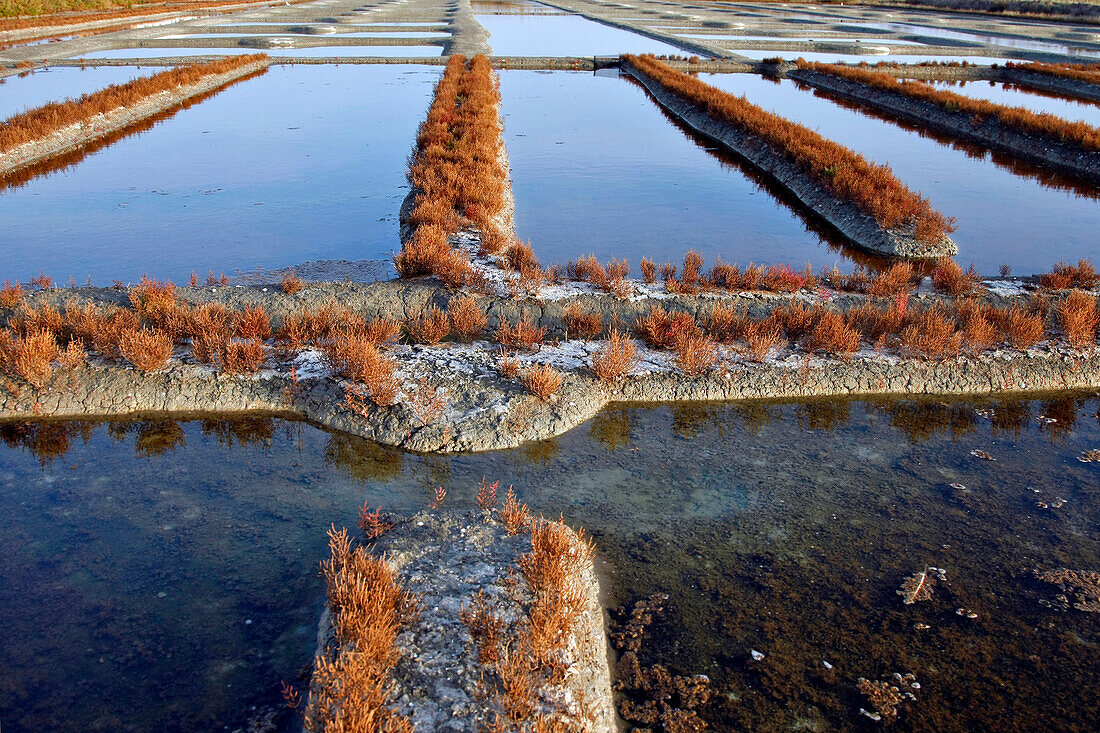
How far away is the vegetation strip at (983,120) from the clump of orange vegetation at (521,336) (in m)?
17.0

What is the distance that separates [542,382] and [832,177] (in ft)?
36.7

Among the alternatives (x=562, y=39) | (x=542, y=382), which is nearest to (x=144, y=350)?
(x=542, y=382)

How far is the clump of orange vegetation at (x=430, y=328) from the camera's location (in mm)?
10102

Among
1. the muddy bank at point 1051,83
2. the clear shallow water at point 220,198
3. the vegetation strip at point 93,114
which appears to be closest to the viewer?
the clear shallow water at point 220,198

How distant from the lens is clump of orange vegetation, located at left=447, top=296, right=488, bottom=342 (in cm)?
1043

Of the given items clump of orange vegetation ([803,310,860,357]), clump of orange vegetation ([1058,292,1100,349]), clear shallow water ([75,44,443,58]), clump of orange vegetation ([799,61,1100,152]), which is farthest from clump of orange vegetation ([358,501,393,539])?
clear shallow water ([75,44,443,58])

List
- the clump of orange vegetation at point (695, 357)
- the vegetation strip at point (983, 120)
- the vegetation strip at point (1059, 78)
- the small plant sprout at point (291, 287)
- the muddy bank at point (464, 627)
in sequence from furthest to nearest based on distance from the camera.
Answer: the vegetation strip at point (1059, 78)
the vegetation strip at point (983, 120)
the small plant sprout at point (291, 287)
the clump of orange vegetation at point (695, 357)
the muddy bank at point (464, 627)

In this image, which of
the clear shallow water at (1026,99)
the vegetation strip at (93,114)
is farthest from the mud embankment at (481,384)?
the clear shallow water at (1026,99)

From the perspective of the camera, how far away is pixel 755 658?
18.5 feet

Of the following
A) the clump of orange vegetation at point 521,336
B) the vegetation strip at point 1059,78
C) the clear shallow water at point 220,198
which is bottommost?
the clump of orange vegetation at point 521,336

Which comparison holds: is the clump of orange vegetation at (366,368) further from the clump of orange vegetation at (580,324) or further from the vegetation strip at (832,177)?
the vegetation strip at (832,177)

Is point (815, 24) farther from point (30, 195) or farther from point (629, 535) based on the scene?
point (629, 535)

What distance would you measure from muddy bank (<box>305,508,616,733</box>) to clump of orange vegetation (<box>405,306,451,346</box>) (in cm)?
370

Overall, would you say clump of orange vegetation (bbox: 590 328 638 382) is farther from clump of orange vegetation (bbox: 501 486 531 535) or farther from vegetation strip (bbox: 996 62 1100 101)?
vegetation strip (bbox: 996 62 1100 101)
